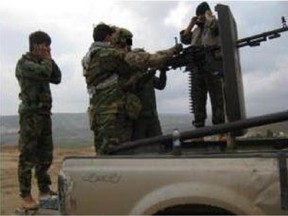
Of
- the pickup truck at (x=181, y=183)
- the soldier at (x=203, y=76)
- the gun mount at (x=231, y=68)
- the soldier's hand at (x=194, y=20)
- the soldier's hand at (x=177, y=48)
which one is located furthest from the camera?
the soldier's hand at (x=194, y=20)

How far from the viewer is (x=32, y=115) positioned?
6.88 meters

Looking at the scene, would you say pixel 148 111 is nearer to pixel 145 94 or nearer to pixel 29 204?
pixel 145 94

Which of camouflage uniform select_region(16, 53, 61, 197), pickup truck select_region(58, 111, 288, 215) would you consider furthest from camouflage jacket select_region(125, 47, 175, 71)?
pickup truck select_region(58, 111, 288, 215)

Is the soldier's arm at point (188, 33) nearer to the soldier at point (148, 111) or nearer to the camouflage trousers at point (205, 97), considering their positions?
the camouflage trousers at point (205, 97)

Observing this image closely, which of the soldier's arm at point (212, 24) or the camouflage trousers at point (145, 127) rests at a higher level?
the soldier's arm at point (212, 24)

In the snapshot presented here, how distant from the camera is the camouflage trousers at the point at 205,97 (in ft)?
23.1

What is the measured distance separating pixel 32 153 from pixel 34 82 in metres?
0.70

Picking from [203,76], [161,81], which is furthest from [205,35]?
[161,81]

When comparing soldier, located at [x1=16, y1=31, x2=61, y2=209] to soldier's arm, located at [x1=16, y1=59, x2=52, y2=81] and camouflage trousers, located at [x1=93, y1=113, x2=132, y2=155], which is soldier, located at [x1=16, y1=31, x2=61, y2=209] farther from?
camouflage trousers, located at [x1=93, y1=113, x2=132, y2=155]

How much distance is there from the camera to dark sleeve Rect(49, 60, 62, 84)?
7016 millimetres

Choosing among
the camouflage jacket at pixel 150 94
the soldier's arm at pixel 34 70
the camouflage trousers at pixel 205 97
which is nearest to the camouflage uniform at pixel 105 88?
the camouflage jacket at pixel 150 94

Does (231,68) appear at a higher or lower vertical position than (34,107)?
lower

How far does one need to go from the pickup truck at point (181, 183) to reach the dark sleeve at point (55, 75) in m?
3.12

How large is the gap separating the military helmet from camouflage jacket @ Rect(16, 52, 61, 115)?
79cm
